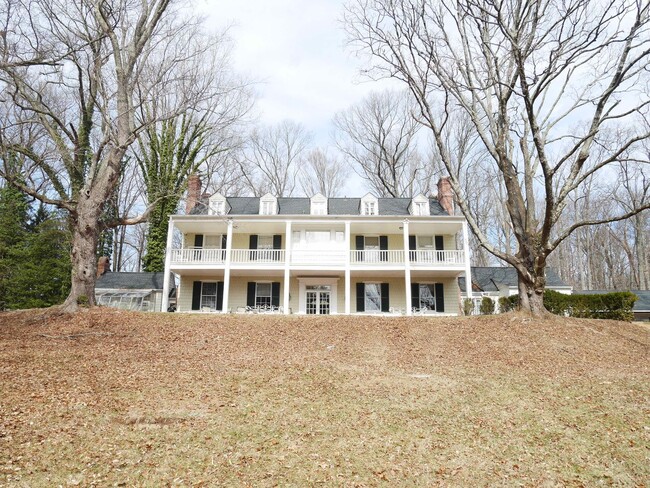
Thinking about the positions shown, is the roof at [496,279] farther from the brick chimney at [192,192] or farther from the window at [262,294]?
the brick chimney at [192,192]

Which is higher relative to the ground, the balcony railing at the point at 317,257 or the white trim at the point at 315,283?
the balcony railing at the point at 317,257

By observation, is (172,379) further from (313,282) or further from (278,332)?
(313,282)

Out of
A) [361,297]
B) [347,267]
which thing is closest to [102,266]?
[347,267]

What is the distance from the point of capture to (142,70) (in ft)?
52.2

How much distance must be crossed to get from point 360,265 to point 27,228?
21.6 metres

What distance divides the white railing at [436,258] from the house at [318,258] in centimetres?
5

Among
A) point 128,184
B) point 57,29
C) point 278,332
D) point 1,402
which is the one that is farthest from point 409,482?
point 128,184

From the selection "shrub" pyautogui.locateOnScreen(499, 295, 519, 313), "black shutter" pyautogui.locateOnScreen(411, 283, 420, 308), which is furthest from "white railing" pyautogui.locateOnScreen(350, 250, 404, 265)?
"shrub" pyautogui.locateOnScreen(499, 295, 519, 313)

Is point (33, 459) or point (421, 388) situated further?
point (421, 388)

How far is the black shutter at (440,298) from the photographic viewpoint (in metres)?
21.8

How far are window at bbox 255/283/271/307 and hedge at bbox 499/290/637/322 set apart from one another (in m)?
12.2

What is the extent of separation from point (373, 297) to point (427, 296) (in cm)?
293

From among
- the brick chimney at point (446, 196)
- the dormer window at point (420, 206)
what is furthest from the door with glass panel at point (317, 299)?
the brick chimney at point (446, 196)

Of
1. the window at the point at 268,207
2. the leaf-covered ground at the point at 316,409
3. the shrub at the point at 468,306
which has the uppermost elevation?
the window at the point at 268,207
